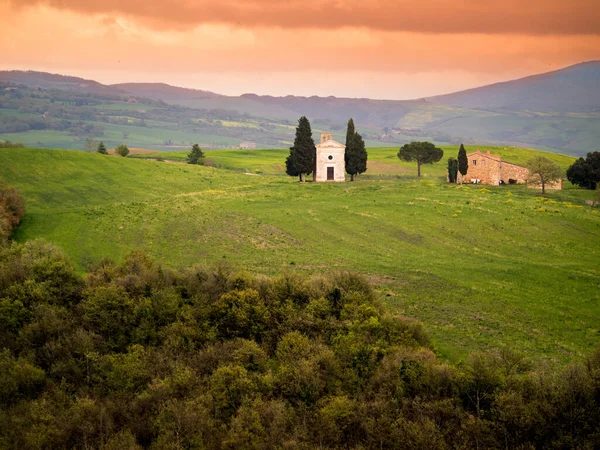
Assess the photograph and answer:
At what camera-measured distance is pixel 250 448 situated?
77.7 ft

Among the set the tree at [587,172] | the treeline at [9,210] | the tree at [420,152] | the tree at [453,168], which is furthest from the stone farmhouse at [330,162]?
the treeline at [9,210]

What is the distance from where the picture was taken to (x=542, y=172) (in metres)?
84.1

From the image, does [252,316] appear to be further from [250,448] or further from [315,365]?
[250,448]

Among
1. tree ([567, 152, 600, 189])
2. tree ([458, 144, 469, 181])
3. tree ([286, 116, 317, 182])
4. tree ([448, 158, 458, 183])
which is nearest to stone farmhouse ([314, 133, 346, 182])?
tree ([286, 116, 317, 182])

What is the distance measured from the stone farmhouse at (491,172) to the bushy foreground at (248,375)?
62385mm

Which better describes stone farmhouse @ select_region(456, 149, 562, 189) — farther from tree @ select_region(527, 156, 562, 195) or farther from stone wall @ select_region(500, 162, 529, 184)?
tree @ select_region(527, 156, 562, 195)

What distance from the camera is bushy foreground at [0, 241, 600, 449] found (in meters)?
23.7

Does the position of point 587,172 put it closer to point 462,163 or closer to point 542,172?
point 542,172

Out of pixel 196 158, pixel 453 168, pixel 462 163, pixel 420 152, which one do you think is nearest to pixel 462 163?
pixel 462 163

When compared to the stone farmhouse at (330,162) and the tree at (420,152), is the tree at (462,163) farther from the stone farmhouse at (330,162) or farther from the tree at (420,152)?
the stone farmhouse at (330,162)

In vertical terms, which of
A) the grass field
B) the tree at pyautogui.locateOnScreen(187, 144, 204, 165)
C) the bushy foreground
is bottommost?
the bushy foreground

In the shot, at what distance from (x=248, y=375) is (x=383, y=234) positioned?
1211 inches

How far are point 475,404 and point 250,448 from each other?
9.23 m

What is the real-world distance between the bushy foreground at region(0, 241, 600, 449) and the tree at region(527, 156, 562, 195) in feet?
189
